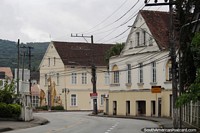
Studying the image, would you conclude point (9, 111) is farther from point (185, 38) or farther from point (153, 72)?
point (153, 72)

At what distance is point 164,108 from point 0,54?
38.2 metres

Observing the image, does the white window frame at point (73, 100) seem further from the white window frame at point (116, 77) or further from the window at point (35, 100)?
the white window frame at point (116, 77)

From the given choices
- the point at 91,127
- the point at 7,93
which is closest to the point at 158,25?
the point at 7,93

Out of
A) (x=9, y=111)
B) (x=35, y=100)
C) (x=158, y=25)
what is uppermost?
(x=158, y=25)

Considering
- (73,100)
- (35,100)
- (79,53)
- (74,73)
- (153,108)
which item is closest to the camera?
(153,108)

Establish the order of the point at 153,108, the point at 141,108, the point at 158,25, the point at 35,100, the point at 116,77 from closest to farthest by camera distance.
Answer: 1. the point at 153,108
2. the point at 158,25
3. the point at 141,108
4. the point at 116,77
5. the point at 35,100

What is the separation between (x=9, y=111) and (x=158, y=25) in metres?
22.9

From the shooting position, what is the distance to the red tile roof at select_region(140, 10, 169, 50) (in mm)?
55181

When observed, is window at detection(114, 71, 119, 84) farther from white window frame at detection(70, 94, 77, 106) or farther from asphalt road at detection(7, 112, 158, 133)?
white window frame at detection(70, 94, 77, 106)

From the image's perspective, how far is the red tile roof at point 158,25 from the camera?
55181mm

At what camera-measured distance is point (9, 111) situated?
1679 inches

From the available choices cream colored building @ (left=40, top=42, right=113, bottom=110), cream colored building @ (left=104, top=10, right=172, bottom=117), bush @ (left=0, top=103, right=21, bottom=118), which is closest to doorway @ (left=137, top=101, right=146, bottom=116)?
cream colored building @ (left=104, top=10, right=172, bottom=117)

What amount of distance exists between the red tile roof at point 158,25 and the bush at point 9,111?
18.7 metres

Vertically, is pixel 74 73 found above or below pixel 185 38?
below
